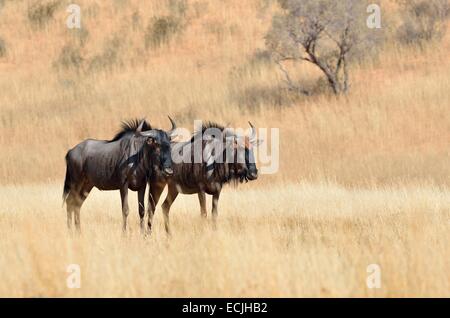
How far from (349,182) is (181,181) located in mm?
6562

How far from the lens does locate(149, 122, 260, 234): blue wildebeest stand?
13922 mm

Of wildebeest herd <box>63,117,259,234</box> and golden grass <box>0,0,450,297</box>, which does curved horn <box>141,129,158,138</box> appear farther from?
golden grass <box>0,0,450,297</box>

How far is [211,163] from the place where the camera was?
45.7ft

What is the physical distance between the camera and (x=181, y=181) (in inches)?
556

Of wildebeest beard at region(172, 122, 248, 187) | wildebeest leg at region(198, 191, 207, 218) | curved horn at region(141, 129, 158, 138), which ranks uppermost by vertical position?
curved horn at region(141, 129, 158, 138)

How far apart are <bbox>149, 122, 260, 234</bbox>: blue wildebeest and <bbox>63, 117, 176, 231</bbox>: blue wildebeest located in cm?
74

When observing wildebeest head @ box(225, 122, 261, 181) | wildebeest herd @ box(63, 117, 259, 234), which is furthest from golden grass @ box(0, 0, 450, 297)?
wildebeest head @ box(225, 122, 261, 181)

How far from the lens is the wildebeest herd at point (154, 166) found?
13234mm

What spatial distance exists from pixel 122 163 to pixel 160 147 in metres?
0.75

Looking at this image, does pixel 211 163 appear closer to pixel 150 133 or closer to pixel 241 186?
pixel 150 133

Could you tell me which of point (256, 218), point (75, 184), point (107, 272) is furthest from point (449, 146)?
point (107, 272)

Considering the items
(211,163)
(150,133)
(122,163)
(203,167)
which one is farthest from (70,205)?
(211,163)
